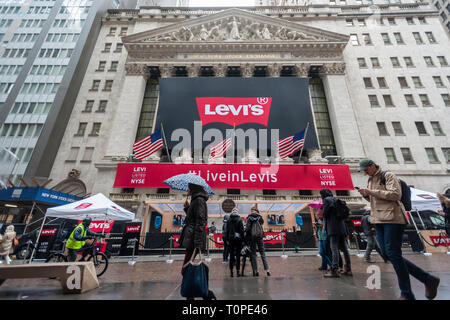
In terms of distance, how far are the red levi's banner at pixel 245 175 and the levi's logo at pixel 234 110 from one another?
5.05 meters

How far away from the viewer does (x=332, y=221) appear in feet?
18.5

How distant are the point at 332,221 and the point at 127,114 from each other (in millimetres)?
26157

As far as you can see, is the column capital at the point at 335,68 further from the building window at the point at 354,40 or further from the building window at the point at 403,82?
the building window at the point at 403,82

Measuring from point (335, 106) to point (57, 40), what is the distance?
44.8 m

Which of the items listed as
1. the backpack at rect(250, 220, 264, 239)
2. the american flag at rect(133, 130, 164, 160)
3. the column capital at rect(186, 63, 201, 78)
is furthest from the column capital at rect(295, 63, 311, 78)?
the backpack at rect(250, 220, 264, 239)

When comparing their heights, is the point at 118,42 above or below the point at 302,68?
above

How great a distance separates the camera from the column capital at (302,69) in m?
27.6

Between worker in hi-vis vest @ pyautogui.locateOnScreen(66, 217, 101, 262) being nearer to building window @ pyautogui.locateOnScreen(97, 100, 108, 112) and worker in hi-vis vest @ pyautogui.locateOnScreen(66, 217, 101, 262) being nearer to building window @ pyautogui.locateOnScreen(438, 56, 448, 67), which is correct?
building window @ pyautogui.locateOnScreen(97, 100, 108, 112)

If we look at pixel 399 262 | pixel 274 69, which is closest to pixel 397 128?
pixel 274 69

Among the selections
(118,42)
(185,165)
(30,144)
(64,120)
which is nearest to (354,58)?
(185,165)

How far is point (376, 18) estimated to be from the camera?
3247 cm

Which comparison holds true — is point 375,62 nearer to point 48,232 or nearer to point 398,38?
point 398,38
